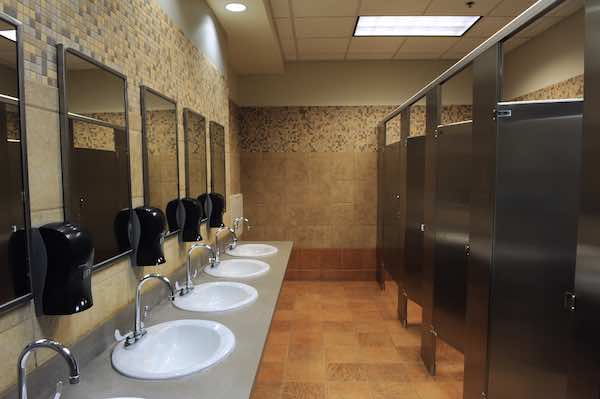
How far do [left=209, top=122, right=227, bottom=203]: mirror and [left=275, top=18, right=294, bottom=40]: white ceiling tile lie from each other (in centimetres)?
118

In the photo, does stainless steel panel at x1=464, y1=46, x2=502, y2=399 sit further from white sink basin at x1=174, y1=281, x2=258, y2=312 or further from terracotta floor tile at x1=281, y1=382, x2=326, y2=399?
white sink basin at x1=174, y1=281, x2=258, y2=312

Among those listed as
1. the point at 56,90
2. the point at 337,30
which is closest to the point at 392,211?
the point at 337,30

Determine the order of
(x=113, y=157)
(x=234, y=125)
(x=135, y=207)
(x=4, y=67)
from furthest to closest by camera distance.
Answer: (x=234, y=125), (x=135, y=207), (x=113, y=157), (x=4, y=67)

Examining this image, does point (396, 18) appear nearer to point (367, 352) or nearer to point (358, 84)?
point (358, 84)

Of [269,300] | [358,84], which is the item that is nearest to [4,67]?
[269,300]

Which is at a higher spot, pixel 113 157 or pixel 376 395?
pixel 113 157

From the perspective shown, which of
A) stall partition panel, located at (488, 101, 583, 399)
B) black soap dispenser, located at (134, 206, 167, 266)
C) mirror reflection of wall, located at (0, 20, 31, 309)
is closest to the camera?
mirror reflection of wall, located at (0, 20, 31, 309)

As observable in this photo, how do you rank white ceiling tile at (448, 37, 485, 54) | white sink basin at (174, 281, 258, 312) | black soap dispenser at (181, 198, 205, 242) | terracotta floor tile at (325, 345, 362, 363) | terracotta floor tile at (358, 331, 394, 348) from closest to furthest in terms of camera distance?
white sink basin at (174, 281, 258, 312)
black soap dispenser at (181, 198, 205, 242)
terracotta floor tile at (325, 345, 362, 363)
terracotta floor tile at (358, 331, 394, 348)
white ceiling tile at (448, 37, 485, 54)

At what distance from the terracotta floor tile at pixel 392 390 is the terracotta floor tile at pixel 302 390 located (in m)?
Result: 0.35

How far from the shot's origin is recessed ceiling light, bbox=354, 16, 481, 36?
3.60 meters

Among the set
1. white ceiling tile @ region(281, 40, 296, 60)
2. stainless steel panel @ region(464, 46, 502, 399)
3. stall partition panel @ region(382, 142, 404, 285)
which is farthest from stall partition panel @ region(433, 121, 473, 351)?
white ceiling tile @ region(281, 40, 296, 60)

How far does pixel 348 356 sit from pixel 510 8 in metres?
3.29

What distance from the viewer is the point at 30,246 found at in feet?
3.47

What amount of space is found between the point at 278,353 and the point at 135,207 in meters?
2.01
